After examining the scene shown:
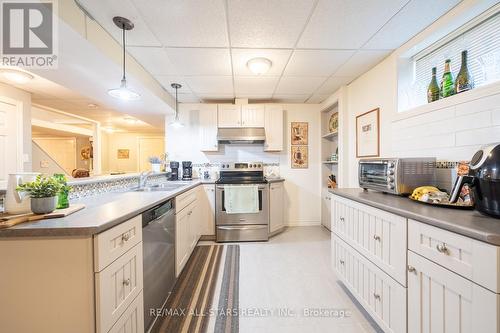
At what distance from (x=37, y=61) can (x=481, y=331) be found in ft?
10.4

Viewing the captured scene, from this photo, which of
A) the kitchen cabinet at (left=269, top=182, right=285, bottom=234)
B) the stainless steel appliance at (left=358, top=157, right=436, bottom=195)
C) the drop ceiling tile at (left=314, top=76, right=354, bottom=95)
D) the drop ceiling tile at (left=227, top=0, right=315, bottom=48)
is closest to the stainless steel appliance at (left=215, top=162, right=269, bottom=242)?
the kitchen cabinet at (left=269, top=182, right=285, bottom=234)

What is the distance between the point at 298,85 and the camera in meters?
2.87

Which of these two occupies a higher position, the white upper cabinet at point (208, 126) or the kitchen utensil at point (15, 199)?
the white upper cabinet at point (208, 126)

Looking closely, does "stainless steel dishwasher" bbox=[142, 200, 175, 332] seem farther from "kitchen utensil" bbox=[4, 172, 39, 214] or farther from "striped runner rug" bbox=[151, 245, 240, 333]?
"kitchen utensil" bbox=[4, 172, 39, 214]

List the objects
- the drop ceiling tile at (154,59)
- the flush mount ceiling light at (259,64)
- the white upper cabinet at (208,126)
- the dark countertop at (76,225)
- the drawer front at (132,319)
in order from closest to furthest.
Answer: the dark countertop at (76,225)
the drawer front at (132,319)
the drop ceiling tile at (154,59)
the flush mount ceiling light at (259,64)
the white upper cabinet at (208,126)

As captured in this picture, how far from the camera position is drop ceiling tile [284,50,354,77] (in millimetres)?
2029

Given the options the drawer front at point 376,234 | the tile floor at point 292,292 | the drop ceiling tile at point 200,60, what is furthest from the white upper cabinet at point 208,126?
the drawer front at point 376,234

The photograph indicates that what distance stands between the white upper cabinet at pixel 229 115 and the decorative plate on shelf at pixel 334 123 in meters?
1.58

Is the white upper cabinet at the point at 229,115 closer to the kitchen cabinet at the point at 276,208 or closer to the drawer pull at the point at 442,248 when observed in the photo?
the kitchen cabinet at the point at 276,208

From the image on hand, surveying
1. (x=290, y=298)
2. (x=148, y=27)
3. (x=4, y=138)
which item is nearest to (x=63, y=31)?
(x=148, y=27)

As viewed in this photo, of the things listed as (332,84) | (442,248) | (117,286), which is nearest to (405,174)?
(442,248)

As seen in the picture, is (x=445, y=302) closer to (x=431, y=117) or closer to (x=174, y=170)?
(x=431, y=117)

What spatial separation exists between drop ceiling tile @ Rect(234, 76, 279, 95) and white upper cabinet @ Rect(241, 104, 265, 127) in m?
0.29

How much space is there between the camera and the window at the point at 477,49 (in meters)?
1.32
